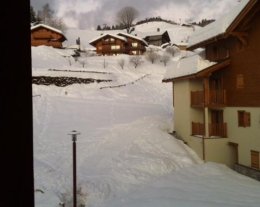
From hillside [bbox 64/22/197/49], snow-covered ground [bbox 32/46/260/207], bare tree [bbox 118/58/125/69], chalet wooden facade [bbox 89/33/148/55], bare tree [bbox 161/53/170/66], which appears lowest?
snow-covered ground [bbox 32/46/260/207]

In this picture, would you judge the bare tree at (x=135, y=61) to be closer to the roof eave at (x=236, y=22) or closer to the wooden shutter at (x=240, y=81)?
the roof eave at (x=236, y=22)

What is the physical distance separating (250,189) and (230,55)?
8.39 m

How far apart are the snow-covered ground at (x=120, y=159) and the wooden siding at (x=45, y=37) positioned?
2293 cm

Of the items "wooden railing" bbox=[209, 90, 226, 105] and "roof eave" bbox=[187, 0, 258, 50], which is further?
"wooden railing" bbox=[209, 90, 226, 105]

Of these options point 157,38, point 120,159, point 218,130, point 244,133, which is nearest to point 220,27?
point 218,130

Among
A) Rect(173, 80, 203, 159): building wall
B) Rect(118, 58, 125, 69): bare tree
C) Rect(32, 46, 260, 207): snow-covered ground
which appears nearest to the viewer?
Rect(32, 46, 260, 207): snow-covered ground

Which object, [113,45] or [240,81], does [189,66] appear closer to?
[240,81]

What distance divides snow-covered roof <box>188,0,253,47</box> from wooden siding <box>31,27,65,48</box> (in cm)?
4339

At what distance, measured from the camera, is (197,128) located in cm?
2516

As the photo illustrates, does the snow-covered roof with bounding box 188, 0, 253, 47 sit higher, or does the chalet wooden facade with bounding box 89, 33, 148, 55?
the chalet wooden facade with bounding box 89, 33, 148, 55

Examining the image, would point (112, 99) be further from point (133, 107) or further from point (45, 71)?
point (45, 71)

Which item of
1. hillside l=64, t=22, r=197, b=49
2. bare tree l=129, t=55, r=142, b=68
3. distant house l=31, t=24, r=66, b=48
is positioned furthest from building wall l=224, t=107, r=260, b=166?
hillside l=64, t=22, r=197, b=49

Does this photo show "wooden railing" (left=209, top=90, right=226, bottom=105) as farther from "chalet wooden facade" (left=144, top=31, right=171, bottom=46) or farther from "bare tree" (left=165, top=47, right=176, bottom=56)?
"chalet wooden facade" (left=144, top=31, right=171, bottom=46)

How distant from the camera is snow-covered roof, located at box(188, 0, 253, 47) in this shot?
22.4m
